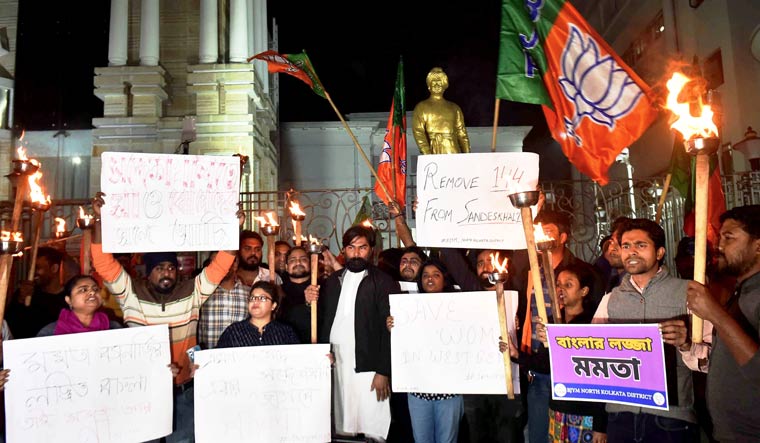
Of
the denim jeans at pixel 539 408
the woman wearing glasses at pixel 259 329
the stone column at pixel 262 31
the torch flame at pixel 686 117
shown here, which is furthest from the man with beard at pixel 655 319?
the stone column at pixel 262 31

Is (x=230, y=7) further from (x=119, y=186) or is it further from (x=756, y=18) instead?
(x=756, y=18)

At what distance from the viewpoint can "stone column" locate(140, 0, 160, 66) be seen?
1295 cm

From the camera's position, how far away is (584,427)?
357 centimetres

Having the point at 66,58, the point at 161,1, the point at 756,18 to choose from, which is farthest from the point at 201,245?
the point at 66,58

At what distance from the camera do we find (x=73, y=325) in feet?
12.7

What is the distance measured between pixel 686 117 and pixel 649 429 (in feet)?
5.82

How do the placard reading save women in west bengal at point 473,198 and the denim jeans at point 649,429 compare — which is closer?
the denim jeans at point 649,429

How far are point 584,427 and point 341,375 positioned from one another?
202 cm

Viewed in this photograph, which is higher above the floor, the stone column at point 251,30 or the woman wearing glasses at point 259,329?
the stone column at point 251,30

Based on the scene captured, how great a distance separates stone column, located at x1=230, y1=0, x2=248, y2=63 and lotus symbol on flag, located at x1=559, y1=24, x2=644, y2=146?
10.1 metres

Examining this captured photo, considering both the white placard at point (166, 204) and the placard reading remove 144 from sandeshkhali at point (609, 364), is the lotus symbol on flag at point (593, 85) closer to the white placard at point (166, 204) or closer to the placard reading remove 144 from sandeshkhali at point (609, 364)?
the placard reading remove 144 from sandeshkhali at point (609, 364)

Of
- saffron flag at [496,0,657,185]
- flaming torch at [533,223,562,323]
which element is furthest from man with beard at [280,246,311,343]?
saffron flag at [496,0,657,185]

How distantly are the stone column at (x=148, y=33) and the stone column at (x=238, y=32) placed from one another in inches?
69.9

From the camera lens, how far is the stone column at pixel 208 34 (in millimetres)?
12961
